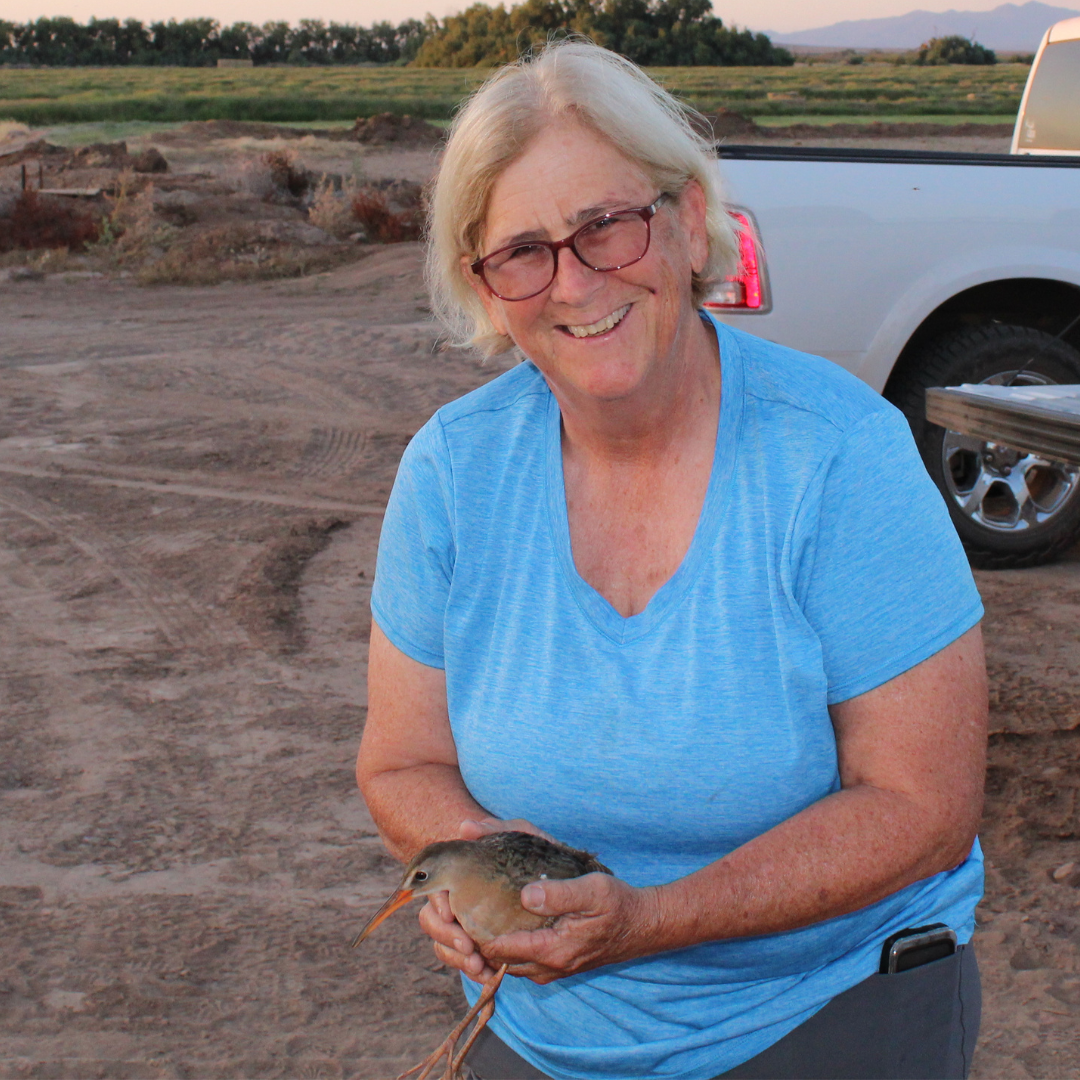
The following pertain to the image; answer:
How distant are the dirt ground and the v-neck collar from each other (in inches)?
59.3

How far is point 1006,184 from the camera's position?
545 centimetres

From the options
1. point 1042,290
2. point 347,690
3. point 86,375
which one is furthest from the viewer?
point 86,375

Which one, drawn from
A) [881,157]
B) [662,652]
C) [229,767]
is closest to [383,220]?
[881,157]

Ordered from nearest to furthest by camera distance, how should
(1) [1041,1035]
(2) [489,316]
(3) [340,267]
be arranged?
(2) [489,316]
(1) [1041,1035]
(3) [340,267]

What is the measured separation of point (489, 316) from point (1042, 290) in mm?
4369

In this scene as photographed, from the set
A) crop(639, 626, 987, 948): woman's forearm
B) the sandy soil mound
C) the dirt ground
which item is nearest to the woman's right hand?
crop(639, 626, 987, 948): woman's forearm

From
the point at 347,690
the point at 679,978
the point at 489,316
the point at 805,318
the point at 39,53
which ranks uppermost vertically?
the point at 39,53

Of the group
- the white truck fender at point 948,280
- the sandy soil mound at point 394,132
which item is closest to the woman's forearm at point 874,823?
the white truck fender at point 948,280

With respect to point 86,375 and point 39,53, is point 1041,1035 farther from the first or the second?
point 39,53

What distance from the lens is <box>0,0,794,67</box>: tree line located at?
174ft

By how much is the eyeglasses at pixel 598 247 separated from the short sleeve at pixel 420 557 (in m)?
0.29

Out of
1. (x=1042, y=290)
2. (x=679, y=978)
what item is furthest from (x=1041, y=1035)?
(x=1042, y=290)

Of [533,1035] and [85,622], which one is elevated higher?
[533,1035]

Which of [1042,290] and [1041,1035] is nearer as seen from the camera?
[1041,1035]
